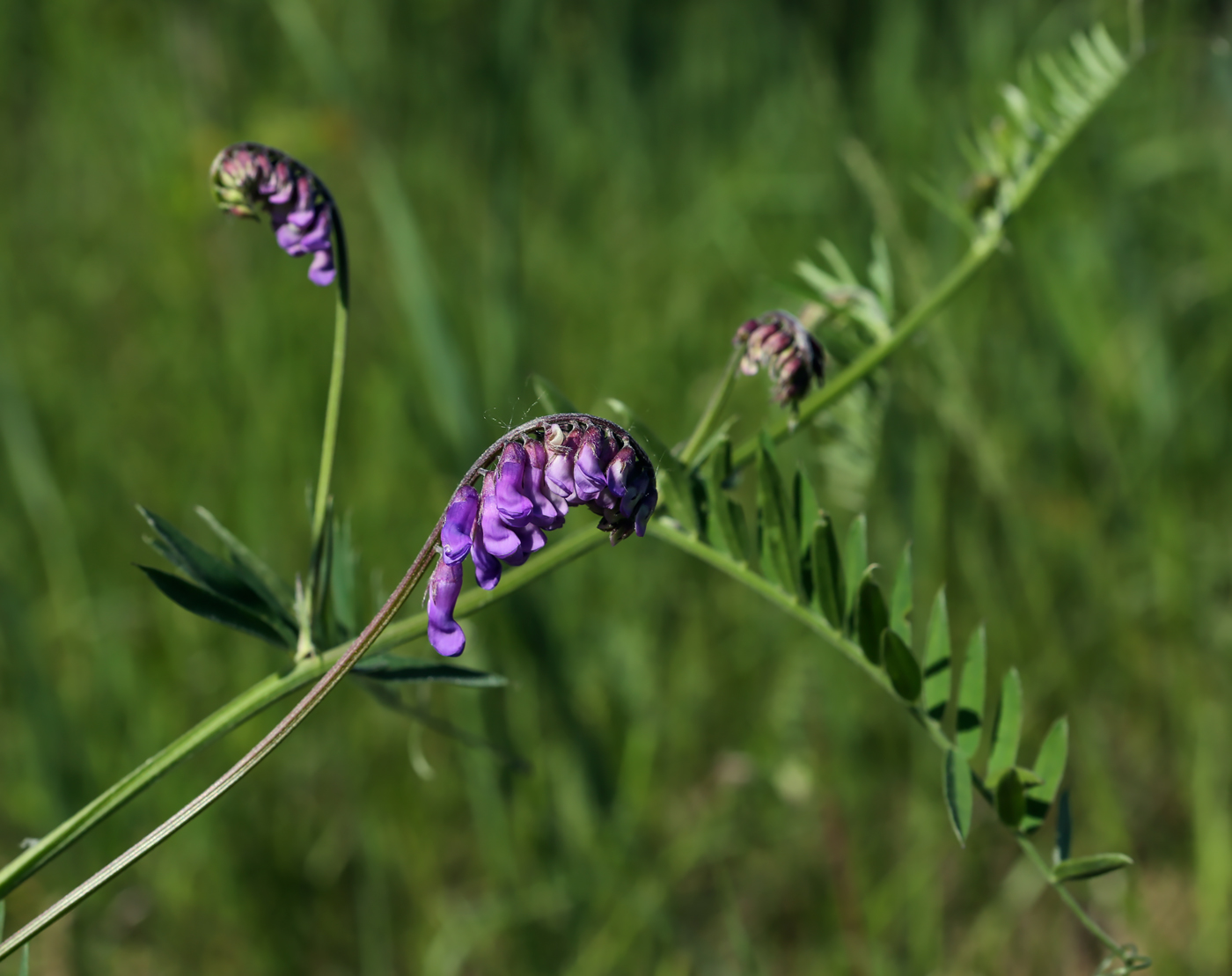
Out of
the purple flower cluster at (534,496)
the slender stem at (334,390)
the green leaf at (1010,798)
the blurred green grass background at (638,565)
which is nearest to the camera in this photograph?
the purple flower cluster at (534,496)

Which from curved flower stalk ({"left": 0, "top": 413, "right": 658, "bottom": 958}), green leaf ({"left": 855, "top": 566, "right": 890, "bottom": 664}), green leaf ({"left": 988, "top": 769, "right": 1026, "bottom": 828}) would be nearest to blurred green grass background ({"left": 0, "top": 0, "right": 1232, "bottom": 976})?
green leaf ({"left": 855, "top": 566, "right": 890, "bottom": 664})

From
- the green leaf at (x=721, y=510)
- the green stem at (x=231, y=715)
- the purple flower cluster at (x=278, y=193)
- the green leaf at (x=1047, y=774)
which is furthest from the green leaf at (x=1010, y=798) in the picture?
the purple flower cluster at (x=278, y=193)

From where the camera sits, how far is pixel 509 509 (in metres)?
0.65

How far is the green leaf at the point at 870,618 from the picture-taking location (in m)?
0.98

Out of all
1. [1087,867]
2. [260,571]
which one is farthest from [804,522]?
[260,571]

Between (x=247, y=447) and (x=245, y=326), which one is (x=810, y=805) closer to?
(x=247, y=447)

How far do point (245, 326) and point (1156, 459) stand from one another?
220cm

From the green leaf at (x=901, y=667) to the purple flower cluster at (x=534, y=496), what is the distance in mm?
371

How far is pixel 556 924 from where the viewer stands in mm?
1945

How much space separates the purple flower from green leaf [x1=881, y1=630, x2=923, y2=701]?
41 centimetres

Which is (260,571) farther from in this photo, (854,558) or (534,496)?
(854,558)

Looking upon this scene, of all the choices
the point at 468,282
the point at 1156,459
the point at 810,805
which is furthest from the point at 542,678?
the point at 468,282

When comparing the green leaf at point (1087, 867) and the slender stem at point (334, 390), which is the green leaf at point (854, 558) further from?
the slender stem at point (334, 390)

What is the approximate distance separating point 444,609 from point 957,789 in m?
0.50
